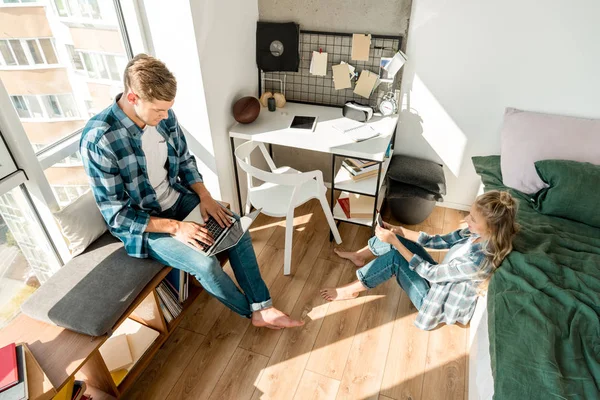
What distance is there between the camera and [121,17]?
76.8 inches

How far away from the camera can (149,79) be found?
4.69ft

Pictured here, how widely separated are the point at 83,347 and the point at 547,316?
163cm

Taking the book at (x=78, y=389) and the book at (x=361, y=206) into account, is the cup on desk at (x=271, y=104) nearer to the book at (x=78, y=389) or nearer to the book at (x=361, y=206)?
the book at (x=361, y=206)

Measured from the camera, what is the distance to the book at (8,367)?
3.92ft

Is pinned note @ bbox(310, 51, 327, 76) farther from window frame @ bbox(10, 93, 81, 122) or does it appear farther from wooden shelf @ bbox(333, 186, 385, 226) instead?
window frame @ bbox(10, 93, 81, 122)

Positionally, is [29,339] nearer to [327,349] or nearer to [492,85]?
[327,349]

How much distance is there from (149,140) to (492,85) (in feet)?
6.10

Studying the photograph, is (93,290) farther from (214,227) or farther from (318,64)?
(318,64)

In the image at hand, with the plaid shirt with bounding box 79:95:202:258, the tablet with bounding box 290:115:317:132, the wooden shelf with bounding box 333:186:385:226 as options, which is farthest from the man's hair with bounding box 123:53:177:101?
the wooden shelf with bounding box 333:186:385:226

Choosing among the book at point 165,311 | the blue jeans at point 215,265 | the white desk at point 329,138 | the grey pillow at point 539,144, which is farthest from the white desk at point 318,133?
the book at point 165,311

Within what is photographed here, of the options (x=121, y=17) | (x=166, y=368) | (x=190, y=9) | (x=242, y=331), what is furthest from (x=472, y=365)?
(x=121, y=17)

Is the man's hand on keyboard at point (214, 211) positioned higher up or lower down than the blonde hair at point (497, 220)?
lower down

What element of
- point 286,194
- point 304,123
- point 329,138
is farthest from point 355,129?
point 286,194

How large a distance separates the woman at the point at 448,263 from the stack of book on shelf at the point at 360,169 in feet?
1.36
